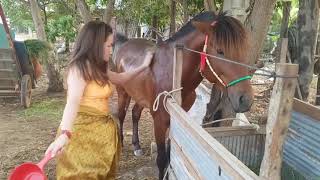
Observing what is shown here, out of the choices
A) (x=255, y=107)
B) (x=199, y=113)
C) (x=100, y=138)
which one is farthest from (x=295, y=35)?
(x=100, y=138)

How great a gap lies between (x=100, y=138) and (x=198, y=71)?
108 cm

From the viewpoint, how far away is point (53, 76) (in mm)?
8414

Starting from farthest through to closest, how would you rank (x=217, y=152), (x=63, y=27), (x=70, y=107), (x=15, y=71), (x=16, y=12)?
(x=16, y=12)
(x=63, y=27)
(x=15, y=71)
(x=70, y=107)
(x=217, y=152)

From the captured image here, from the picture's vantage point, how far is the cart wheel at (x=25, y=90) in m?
6.80

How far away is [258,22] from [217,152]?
2088mm

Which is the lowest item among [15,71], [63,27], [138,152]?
[138,152]

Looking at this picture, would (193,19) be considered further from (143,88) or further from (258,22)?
(143,88)

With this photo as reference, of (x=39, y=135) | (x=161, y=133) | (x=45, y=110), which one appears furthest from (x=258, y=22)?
(x=45, y=110)

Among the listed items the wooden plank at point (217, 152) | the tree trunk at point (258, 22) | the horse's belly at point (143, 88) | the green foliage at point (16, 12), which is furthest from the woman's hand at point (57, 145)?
the green foliage at point (16, 12)

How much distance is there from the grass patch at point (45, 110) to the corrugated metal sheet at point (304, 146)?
15.2 ft

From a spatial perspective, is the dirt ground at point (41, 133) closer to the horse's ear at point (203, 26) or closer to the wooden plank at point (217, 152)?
the horse's ear at point (203, 26)

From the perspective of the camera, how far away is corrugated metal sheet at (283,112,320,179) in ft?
7.45

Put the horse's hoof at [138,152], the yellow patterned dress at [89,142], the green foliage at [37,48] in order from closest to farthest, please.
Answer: the yellow patterned dress at [89,142], the horse's hoof at [138,152], the green foliage at [37,48]

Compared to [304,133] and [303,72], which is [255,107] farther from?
[304,133]
